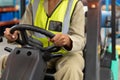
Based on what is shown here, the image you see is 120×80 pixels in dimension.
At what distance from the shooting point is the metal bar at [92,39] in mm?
1097

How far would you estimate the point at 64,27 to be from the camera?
1346 millimetres

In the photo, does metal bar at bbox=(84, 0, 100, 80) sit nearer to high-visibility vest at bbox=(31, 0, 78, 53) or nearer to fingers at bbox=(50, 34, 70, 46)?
fingers at bbox=(50, 34, 70, 46)

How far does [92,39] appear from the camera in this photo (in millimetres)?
1120

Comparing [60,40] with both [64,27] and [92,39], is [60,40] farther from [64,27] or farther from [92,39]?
[64,27]

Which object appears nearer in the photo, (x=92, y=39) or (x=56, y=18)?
(x=92, y=39)


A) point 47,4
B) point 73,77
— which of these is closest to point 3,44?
point 47,4

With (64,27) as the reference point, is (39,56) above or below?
below

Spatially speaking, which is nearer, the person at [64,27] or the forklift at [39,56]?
the forklift at [39,56]

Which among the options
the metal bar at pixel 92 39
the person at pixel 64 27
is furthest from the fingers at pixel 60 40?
the metal bar at pixel 92 39

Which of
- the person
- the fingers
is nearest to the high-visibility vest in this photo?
the person

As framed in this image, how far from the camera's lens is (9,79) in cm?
106

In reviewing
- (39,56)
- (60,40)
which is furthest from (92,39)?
(39,56)

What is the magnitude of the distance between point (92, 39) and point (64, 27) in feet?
0.86

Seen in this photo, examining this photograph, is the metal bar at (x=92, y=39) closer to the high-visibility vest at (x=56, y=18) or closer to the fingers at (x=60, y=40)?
the fingers at (x=60, y=40)
